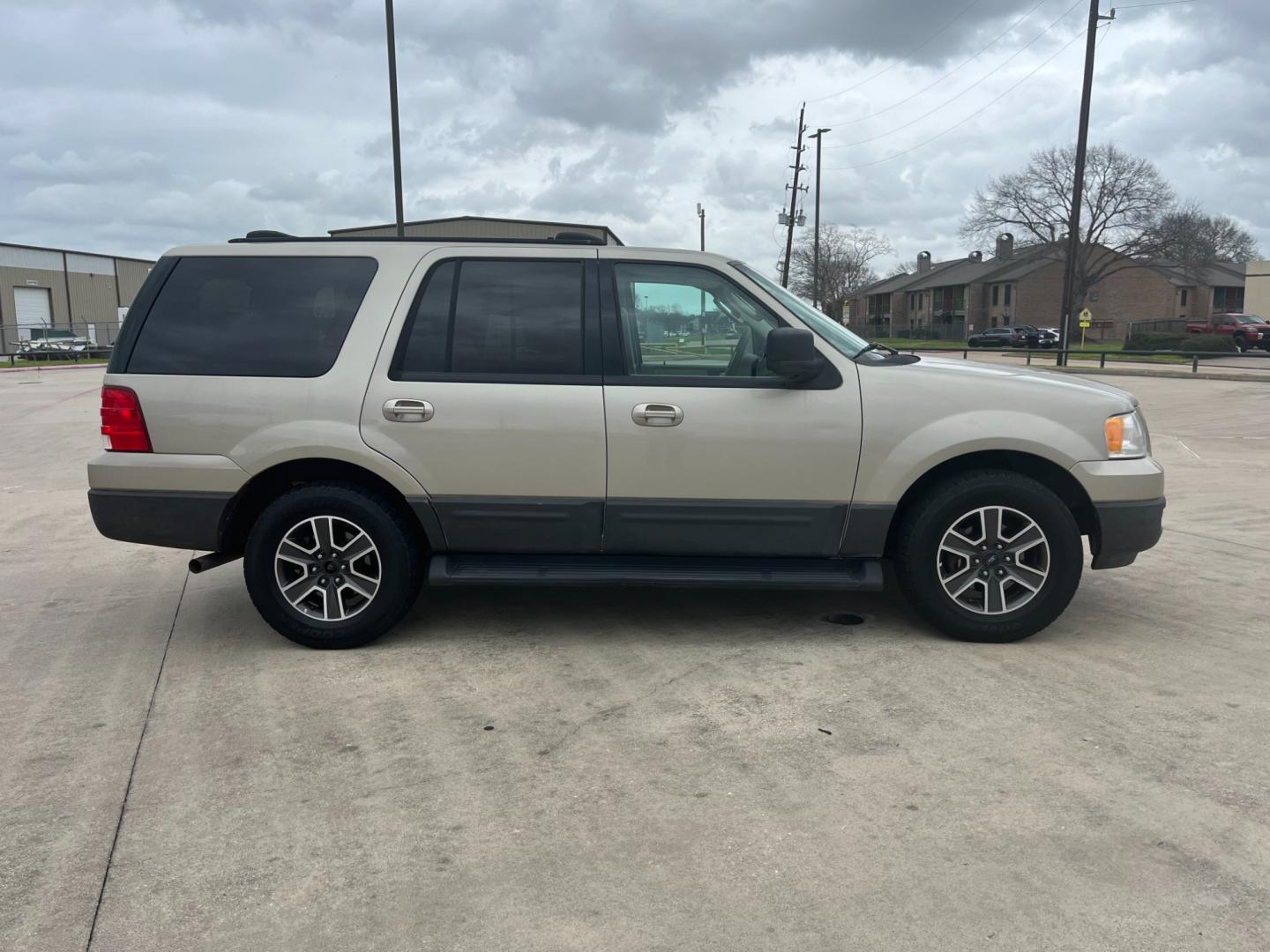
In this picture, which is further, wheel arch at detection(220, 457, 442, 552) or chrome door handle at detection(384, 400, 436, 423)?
wheel arch at detection(220, 457, 442, 552)

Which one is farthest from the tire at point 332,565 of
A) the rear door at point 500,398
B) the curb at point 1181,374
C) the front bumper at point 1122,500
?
the curb at point 1181,374

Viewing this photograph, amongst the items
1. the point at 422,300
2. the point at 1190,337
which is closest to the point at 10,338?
the point at 1190,337

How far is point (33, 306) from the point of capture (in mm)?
66688

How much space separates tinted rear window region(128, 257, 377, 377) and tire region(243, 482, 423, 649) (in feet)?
2.10

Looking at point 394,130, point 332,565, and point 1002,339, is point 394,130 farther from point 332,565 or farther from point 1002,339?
point 1002,339

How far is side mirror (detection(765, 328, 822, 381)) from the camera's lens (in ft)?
14.6

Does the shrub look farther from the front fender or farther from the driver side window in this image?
the driver side window

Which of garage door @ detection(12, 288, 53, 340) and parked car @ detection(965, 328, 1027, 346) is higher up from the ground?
garage door @ detection(12, 288, 53, 340)

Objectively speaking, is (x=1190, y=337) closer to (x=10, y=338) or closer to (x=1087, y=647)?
(x=1087, y=647)

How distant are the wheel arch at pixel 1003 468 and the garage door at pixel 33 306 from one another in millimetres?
71079

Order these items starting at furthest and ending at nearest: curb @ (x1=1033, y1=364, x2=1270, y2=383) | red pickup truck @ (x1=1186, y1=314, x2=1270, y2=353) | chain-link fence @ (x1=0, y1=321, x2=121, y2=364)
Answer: chain-link fence @ (x1=0, y1=321, x2=121, y2=364), red pickup truck @ (x1=1186, y1=314, x2=1270, y2=353), curb @ (x1=1033, y1=364, x2=1270, y2=383)

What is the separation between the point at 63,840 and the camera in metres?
3.08

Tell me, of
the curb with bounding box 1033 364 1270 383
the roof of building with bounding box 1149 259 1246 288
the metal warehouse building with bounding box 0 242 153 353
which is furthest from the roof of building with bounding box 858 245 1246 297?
Answer: the metal warehouse building with bounding box 0 242 153 353

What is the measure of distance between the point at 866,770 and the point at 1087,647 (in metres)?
1.89
